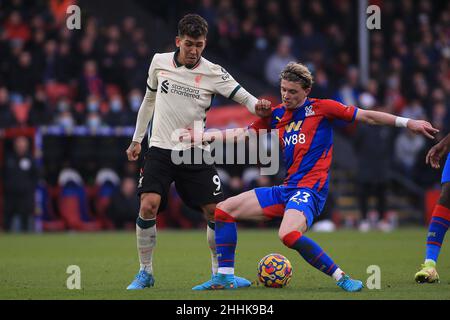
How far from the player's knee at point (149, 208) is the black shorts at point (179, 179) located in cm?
9

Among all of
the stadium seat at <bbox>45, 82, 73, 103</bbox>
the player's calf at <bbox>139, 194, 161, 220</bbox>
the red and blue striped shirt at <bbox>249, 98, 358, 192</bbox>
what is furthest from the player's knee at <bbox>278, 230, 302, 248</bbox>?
the stadium seat at <bbox>45, 82, 73, 103</bbox>

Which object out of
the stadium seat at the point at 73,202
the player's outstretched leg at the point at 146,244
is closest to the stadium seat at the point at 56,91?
the stadium seat at the point at 73,202

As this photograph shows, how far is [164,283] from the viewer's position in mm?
9352

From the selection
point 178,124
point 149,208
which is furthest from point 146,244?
point 178,124

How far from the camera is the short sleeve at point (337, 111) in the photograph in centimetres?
860

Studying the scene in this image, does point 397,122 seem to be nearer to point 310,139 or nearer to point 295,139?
point 310,139

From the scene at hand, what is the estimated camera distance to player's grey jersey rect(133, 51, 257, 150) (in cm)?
911

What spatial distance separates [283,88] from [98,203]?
40.1 ft

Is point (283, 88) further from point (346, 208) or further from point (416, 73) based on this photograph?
point (416, 73)

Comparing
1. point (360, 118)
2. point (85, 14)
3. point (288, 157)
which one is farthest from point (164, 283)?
→ point (85, 14)

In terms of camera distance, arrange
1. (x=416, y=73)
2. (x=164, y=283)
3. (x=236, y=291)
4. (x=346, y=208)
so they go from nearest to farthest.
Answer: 1. (x=236, y=291)
2. (x=164, y=283)
3. (x=346, y=208)
4. (x=416, y=73)

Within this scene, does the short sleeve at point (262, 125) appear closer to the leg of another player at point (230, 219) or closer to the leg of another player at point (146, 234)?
the leg of another player at point (230, 219)

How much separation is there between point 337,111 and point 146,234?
85.0 inches

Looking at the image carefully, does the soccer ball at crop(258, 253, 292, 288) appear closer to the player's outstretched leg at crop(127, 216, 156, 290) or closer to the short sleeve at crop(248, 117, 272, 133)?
the player's outstretched leg at crop(127, 216, 156, 290)
